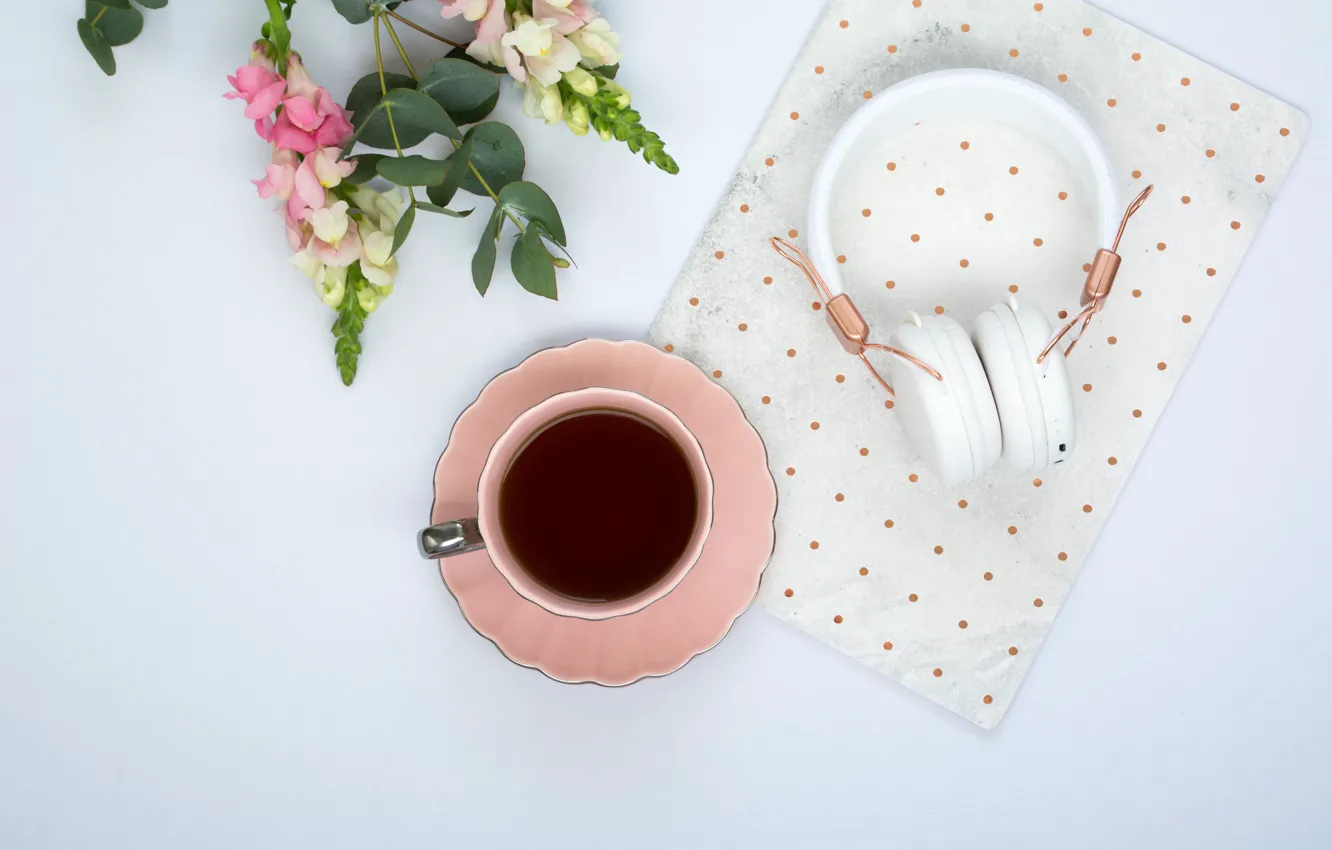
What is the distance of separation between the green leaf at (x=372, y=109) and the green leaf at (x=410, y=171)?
0.06 m

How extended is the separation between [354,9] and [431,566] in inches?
14.2

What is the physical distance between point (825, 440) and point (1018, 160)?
0.75 ft

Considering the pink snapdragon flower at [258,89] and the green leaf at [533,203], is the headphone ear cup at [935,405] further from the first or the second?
the pink snapdragon flower at [258,89]

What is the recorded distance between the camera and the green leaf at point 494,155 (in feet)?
2.05

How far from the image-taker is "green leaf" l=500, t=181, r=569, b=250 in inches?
24.0

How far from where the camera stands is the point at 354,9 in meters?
0.60

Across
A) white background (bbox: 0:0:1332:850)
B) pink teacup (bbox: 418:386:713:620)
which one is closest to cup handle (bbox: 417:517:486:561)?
pink teacup (bbox: 418:386:713:620)

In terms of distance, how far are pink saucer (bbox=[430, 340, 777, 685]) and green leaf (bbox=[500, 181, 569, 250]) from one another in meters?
0.08

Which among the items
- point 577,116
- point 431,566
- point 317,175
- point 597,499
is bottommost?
point 431,566

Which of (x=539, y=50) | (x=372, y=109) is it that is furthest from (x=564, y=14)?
(x=372, y=109)

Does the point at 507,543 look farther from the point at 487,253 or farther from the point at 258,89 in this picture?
the point at 258,89

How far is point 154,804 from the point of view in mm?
696

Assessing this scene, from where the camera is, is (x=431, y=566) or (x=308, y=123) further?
(x=431, y=566)

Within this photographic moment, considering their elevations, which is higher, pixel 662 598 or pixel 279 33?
pixel 279 33
